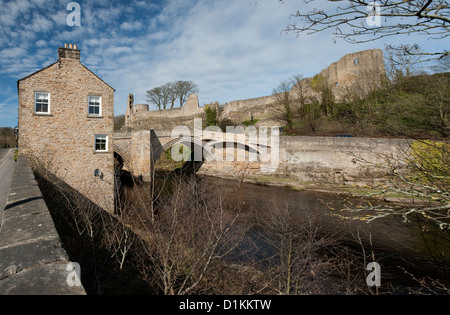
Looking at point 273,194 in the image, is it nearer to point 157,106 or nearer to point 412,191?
point 412,191

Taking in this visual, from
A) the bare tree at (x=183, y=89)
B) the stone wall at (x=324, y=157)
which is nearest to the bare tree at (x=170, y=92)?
the bare tree at (x=183, y=89)

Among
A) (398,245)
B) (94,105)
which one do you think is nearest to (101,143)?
(94,105)

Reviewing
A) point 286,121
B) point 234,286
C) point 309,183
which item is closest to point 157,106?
point 286,121

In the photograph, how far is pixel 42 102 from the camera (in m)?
10.2

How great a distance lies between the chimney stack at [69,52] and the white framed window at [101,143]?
11.2 ft

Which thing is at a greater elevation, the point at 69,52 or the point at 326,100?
the point at 326,100

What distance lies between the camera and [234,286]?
4.72m

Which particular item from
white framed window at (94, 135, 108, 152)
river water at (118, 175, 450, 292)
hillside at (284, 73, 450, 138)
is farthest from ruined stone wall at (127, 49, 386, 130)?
white framed window at (94, 135, 108, 152)

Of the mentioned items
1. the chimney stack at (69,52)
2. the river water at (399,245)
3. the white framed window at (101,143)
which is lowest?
the river water at (399,245)

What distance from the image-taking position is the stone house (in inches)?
394

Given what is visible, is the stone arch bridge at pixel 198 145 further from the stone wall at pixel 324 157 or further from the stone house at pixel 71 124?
the stone house at pixel 71 124

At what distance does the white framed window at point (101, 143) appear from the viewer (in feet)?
36.5

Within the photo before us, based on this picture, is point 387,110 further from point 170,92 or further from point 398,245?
point 170,92

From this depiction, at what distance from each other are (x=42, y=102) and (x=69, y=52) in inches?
92.1
